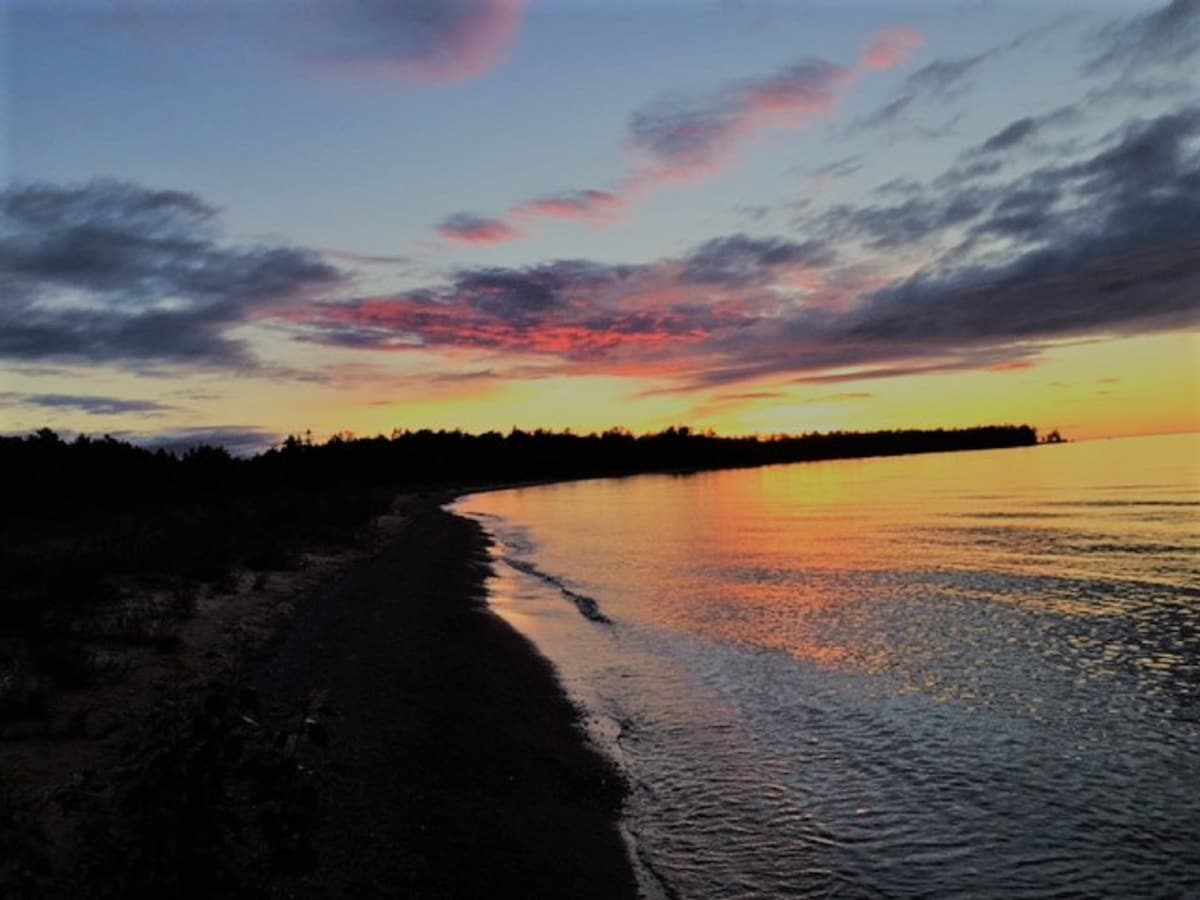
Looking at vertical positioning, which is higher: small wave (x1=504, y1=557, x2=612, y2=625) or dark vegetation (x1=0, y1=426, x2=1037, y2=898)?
dark vegetation (x1=0, y1=426, x2=1037, y2=898)

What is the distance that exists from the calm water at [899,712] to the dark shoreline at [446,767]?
78 cm

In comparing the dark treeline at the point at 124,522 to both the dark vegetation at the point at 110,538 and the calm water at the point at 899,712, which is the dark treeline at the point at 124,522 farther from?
the calm water at the point at 899,712

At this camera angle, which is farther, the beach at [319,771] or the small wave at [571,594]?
the small wave at [571,594]

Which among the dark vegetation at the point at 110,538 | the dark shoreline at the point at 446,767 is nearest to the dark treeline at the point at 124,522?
the dark vegetation at the point at 110,538

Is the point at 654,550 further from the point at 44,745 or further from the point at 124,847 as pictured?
the point at 124,847

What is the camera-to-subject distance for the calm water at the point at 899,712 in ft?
31.6

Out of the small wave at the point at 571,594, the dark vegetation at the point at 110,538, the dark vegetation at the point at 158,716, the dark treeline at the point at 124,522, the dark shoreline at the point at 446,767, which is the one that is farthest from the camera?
the small wave at the point at 571,594

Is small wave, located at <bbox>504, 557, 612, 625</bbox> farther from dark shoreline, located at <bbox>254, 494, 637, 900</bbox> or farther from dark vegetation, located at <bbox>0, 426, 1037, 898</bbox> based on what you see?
dark vegetation, located at <bbox>0, 426, 1037, 898</bbox>

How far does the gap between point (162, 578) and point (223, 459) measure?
74751mm

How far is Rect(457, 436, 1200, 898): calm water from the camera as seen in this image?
31.6 feet

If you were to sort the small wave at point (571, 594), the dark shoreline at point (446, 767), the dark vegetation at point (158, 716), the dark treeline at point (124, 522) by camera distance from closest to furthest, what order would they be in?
1. the dark vegetation at point (158, 716)
2. the dark shoreline at point (446, 767)
3. the dark treeline at point (124, 522)
4. the small wave at point (571, 594)

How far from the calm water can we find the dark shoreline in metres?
0.78

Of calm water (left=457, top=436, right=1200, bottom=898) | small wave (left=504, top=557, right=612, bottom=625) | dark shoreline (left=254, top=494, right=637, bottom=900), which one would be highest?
dark shoreline (left=254, top=494, right=637, bottom=900)

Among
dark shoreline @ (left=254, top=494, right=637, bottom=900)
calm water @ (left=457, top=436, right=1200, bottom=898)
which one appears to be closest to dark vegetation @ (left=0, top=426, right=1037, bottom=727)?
dark shoreline @ (left=254, top=494, right=637, bottom=900)
